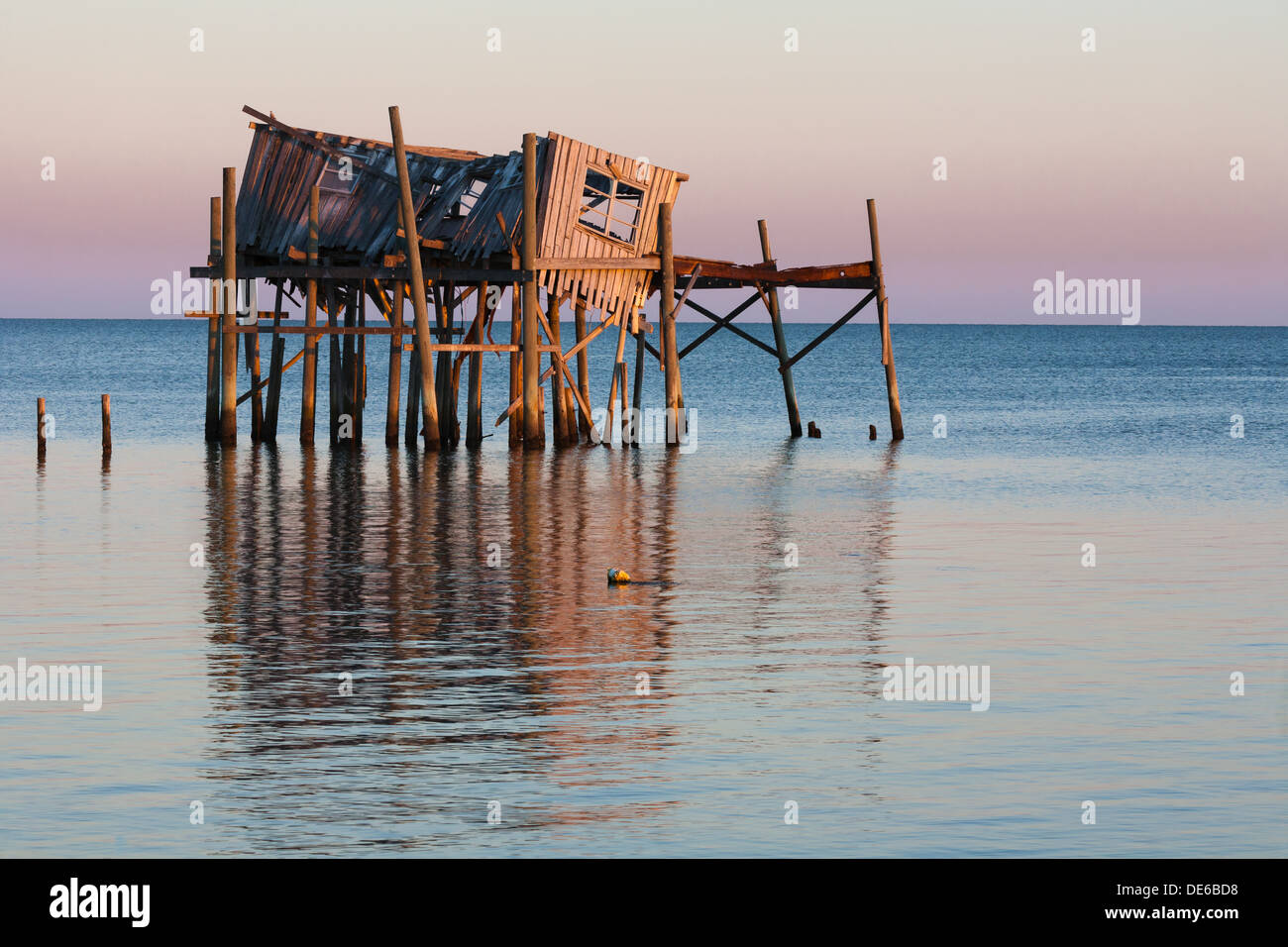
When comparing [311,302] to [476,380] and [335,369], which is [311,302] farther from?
[476,380]

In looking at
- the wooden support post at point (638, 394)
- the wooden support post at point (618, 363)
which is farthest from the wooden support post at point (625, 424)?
the wooden support post at point (618, 363)

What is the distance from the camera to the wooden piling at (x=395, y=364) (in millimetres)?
38938

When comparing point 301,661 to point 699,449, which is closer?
point 301,661

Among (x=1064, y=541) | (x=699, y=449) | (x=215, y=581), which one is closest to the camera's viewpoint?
(x=215, y=581)

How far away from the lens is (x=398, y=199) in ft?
129

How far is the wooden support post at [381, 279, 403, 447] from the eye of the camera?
128ft

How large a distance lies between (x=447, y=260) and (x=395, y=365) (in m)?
2.56

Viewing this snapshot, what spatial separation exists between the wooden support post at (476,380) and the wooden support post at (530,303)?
156 centimetres

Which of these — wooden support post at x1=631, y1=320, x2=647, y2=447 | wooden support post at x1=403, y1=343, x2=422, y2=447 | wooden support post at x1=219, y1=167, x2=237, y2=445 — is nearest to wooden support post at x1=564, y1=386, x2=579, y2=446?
wooden support post at x1=631, y1=320, x2=647, y2=447

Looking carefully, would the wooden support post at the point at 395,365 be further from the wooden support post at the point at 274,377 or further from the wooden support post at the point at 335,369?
the wooden support post at the point at 274,377

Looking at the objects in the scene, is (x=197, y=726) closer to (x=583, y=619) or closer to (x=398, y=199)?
(x=583, y=619)

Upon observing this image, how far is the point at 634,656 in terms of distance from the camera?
16656 millimetres

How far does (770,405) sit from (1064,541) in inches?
2036
